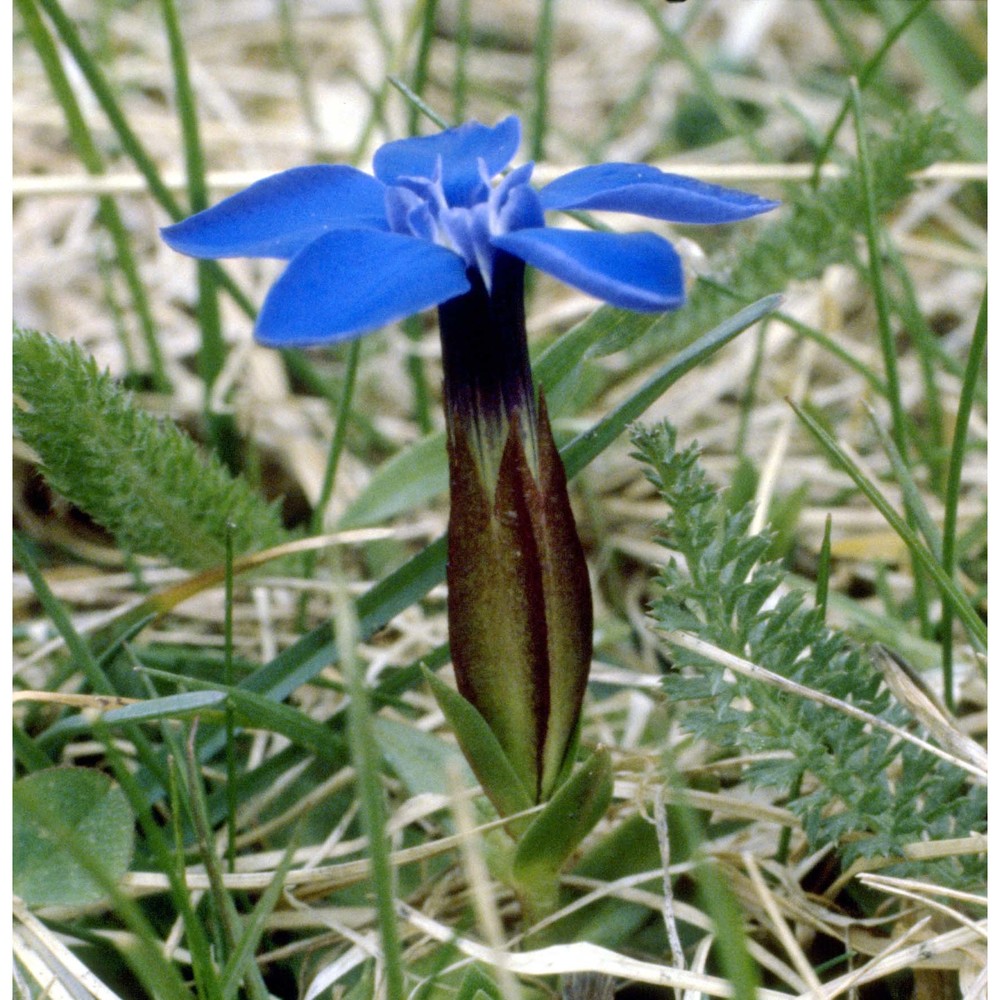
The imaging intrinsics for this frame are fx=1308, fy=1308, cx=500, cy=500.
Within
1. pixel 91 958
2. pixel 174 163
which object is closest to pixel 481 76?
pixel 174 163

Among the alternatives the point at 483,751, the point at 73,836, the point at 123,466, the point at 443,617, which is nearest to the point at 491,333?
the point at 483,751

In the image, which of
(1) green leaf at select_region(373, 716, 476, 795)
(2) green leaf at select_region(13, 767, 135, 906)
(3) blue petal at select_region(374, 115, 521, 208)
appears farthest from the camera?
(1) green leaf at select_region(373, 716, 476, 795)

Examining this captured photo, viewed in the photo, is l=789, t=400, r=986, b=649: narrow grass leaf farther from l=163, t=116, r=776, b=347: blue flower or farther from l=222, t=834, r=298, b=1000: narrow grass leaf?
l=222, t=834, r=298, b=1000: narrow grass leaf

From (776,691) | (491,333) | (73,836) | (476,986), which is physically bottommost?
(476,986)

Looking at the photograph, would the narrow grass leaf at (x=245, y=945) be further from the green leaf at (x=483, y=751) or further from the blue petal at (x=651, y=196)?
the blue petal at (x=651, y=196)

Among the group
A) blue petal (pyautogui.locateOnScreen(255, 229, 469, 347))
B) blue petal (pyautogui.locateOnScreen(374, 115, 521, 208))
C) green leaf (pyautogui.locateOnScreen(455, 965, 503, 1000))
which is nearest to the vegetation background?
green leaf (pyautogui.locateOnScreen(455, 965, 503, 1000))

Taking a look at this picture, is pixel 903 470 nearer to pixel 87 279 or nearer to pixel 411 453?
pixel 411 453

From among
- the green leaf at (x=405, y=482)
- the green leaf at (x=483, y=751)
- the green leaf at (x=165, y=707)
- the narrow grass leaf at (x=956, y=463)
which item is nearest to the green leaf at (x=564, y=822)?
the green leaf at (x=483, y=751)

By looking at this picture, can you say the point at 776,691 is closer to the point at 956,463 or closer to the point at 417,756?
the point at 956,463
